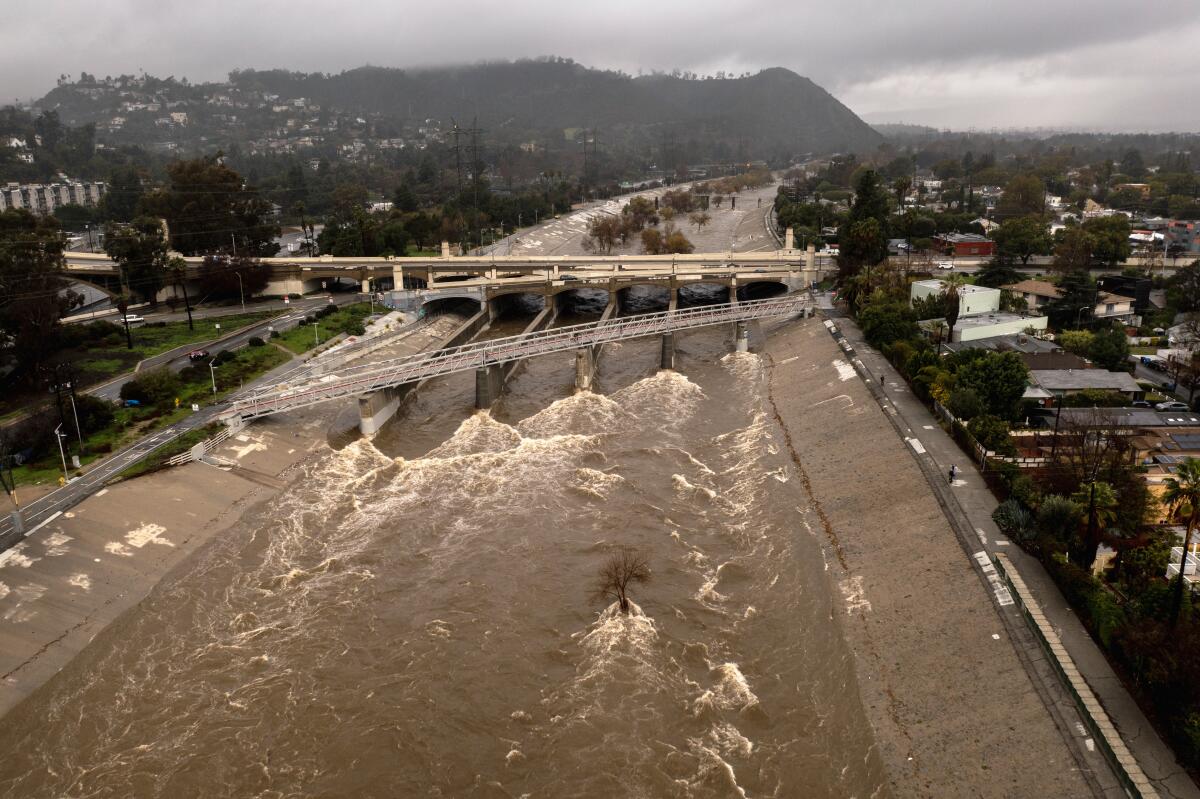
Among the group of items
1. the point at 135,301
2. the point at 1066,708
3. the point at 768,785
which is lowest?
the point at 768,785

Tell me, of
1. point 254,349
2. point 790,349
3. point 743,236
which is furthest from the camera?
point 743,236

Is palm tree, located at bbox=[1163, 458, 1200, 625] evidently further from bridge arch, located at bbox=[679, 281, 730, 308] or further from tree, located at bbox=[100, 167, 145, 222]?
tree, located at bbox=[100, 167, 145, 222]

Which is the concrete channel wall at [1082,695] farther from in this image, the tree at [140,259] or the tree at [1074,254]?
the tree at [140,259]

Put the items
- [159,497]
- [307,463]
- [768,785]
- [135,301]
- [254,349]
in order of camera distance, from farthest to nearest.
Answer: [135,301], [254,349], [307,463], [159,497], [768,785]

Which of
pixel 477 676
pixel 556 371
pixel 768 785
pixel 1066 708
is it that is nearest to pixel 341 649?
pixel 477 676

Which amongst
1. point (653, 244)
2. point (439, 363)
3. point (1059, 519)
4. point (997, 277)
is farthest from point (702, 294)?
point (1059, 519)

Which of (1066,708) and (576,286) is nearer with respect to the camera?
(1066,708)

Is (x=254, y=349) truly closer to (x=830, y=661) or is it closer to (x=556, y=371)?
(x=556, y=371)

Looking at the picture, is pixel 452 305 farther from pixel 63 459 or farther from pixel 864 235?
pixel 63 459
